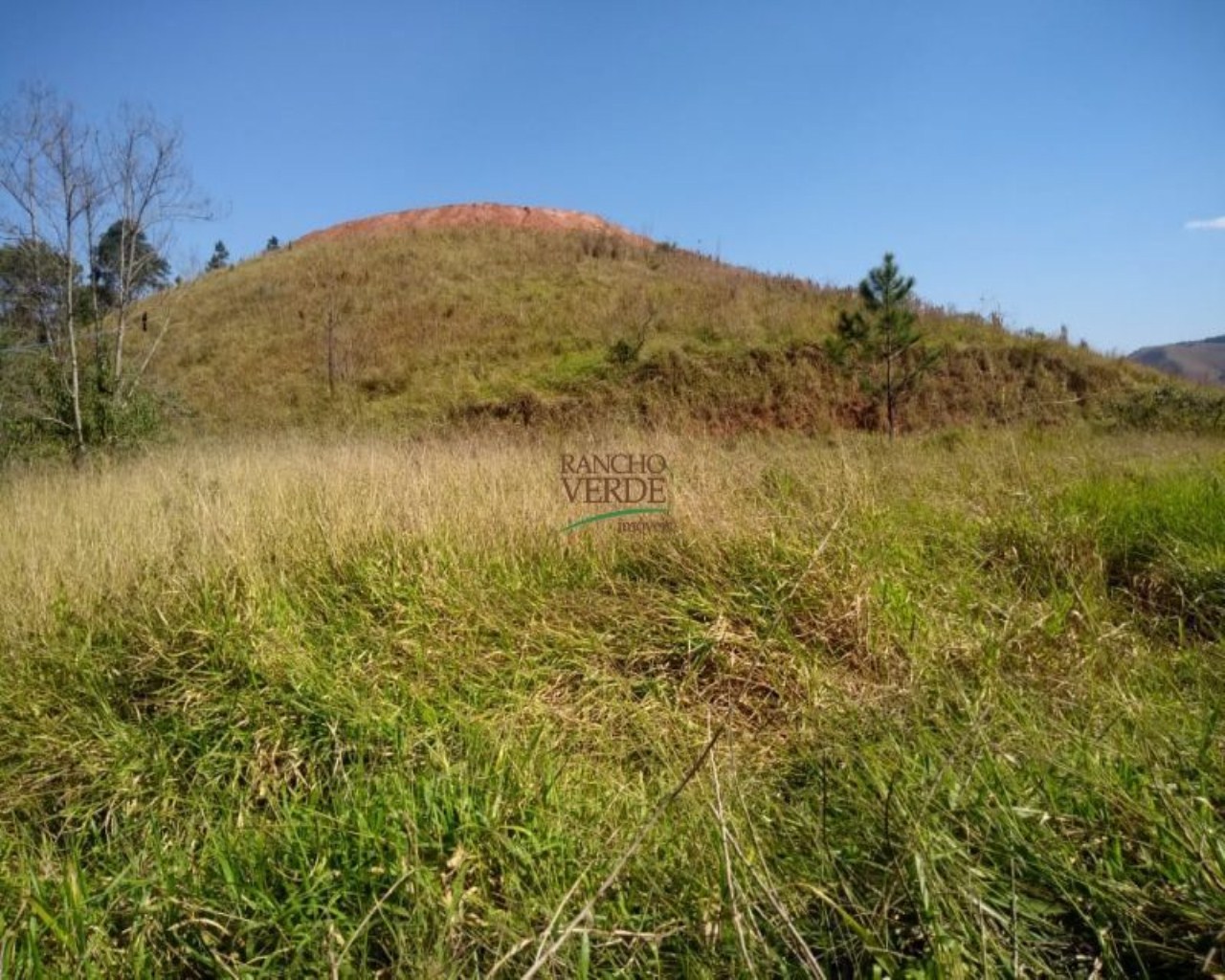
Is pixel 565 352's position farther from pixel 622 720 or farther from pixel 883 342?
pixel 622 720

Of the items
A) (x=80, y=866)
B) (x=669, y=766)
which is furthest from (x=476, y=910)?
(x=80, y=866)

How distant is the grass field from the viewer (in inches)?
50.1

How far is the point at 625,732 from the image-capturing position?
88.4 inches

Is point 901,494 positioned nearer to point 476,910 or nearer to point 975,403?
point 476,910

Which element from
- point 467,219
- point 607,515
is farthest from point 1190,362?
point 467,219

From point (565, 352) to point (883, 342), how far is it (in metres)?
6.76

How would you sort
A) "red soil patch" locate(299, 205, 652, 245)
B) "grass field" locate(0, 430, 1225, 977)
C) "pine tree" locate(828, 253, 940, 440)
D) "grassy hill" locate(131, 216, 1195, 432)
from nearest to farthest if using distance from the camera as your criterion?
"grass field" locate(0, 430, 1225, 977) < "pine tree" locate(828, 253, 940, 440) < "grassy hill" locate(131, 216, 1195, 432) < "red soil patch" locate(299, 205, 652, 245)

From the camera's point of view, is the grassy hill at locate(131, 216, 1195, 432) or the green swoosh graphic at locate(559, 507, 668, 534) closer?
the green swoosh graphic at locate(559, 507, 668, 534)

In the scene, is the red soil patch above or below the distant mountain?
above

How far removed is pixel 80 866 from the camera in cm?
177

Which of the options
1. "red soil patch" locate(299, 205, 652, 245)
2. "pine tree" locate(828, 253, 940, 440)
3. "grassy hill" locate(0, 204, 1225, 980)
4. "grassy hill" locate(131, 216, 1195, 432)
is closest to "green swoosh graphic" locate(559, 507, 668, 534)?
"grassy hill" locate(0, 204, 1225, 980)

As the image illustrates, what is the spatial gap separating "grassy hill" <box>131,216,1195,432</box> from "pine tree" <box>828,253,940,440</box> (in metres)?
0.60

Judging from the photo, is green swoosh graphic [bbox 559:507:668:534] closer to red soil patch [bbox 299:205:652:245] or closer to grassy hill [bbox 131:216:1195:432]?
grassy hill [bbox 131:216:1195:432]

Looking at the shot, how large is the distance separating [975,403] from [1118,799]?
10722 millimetres
